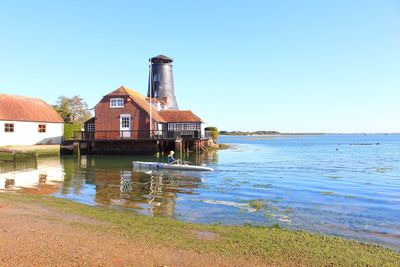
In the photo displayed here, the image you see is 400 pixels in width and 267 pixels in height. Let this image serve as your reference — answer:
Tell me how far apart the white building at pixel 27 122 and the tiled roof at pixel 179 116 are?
48.4ft

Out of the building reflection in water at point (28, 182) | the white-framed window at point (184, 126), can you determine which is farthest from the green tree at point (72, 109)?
the building reflection in water at point (28, 182)

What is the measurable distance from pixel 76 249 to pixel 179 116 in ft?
149

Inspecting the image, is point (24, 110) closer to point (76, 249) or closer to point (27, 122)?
point (27, 122)

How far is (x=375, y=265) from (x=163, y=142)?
41217 mm

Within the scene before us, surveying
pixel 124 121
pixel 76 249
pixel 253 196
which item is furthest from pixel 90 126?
pixel 76 249

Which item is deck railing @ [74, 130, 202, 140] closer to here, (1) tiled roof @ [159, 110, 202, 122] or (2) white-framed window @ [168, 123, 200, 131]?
(2) white-framed window @ [168, 123, 200, 131]

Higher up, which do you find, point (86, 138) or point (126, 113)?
point (126, 113)

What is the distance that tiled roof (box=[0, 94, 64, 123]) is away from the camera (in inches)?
1731

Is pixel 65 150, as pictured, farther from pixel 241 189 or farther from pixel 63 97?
pixel 241 189

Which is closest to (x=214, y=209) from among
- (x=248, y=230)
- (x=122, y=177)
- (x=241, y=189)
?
(x=248, y=230)

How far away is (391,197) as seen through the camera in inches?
701

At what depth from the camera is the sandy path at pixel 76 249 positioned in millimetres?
7375

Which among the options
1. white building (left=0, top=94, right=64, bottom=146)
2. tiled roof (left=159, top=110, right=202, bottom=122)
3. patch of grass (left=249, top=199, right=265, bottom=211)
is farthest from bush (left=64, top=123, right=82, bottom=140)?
patch of grass (left=249, top=199, right=265, bottom=211)

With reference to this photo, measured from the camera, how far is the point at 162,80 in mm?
69688
